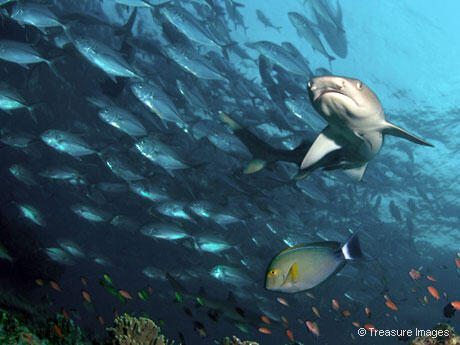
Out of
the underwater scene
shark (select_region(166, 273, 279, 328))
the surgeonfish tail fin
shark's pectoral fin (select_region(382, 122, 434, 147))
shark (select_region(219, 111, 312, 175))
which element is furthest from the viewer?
shark (select_region(166, 273, 279, 328))

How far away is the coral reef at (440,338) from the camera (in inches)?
141

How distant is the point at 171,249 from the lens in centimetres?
2020

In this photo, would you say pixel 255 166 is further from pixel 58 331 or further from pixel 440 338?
pixel 58 331

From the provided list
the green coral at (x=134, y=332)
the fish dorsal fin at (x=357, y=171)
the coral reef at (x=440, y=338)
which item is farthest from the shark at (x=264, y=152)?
the green coral at (x=134, y=332)

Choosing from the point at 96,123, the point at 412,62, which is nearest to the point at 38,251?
the point at 96,123

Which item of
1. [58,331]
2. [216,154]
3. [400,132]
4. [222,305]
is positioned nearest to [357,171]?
[400,132]

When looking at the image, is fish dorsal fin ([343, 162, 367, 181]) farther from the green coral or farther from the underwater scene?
the green coral

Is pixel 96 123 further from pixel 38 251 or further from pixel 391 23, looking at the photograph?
pixel 391 23

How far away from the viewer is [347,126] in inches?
126

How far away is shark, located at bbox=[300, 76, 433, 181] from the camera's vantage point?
277 centimetres

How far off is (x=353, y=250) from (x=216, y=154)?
11158 millimetres

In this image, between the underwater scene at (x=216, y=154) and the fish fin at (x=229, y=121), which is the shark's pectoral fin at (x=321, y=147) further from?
the fish fin at (x=229, y=121)

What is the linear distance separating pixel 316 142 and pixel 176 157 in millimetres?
4936

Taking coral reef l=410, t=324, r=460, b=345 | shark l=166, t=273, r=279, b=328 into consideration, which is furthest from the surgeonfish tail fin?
shark l=166, t=273, r=279, b=328
